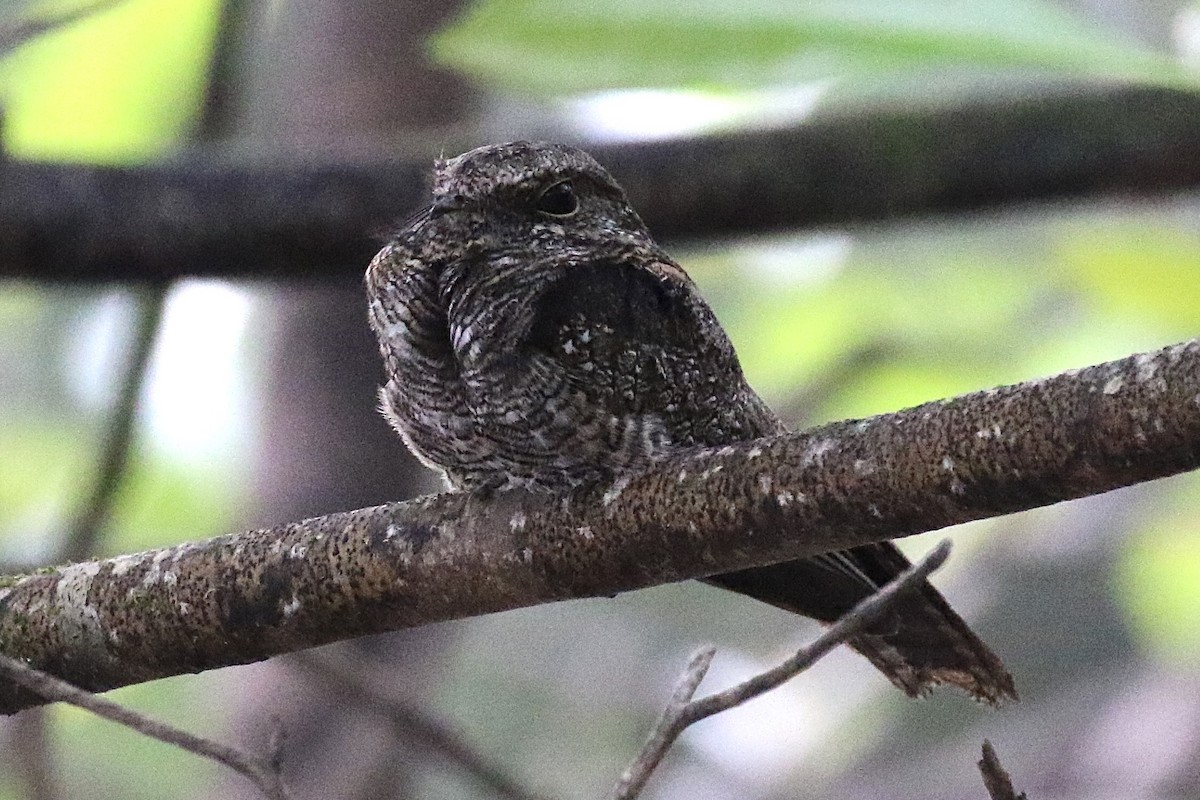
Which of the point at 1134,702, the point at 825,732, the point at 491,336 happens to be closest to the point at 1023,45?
the point at 491,336

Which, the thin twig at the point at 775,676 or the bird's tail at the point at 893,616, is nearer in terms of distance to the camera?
the thin twig at the point at 775,676

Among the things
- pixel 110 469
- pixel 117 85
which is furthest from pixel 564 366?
pixel 117 85

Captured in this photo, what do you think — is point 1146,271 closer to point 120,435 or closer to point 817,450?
point 817,450

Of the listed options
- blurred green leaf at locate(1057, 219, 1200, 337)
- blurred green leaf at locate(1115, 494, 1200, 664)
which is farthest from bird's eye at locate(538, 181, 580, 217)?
blurred green leaf at locate(1115, 494, 1200, 664)

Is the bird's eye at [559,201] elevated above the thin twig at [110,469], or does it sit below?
above

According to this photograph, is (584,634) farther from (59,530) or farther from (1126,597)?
(59,530)

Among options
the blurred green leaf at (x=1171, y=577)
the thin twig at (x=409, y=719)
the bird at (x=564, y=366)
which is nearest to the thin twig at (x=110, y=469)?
the thin twig at (x=409, y=719)

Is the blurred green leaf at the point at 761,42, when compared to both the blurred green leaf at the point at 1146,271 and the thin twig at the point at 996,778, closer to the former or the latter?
the blurred green leaf at the point at 1146,271
